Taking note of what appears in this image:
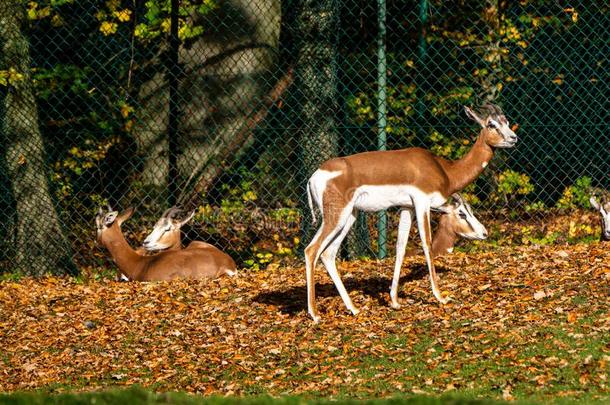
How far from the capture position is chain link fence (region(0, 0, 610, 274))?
13.6m

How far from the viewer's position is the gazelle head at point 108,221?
14102 mm

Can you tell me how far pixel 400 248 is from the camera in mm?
10812

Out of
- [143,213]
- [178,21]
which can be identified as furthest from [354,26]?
[143,213]

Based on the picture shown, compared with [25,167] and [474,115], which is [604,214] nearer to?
[474,115]

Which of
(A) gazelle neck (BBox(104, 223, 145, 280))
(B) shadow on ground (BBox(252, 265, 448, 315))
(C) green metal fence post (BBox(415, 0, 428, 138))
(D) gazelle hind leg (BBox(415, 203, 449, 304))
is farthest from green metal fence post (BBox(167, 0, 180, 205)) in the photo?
(D) gazelle hind leg (BBox(415, 203, 449, 304))

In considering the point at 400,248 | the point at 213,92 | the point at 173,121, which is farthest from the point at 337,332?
the point at 213,92

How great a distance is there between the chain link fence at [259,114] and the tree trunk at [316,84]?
0.05 ft

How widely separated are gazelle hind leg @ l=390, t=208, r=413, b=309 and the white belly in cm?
37

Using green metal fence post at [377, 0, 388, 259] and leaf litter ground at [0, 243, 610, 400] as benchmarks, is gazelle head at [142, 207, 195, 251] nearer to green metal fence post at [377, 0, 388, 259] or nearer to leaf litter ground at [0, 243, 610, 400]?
leaf litter ground at [0, 243, 610, 400]

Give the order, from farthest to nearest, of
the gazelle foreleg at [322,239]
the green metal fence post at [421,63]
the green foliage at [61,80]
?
the green foliage at [61,80] < the green metal fence post at [421,63] < the gazelle foreleg at [322,239]

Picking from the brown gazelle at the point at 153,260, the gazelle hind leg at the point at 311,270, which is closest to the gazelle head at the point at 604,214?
the brown gazelle at the point at 153,260

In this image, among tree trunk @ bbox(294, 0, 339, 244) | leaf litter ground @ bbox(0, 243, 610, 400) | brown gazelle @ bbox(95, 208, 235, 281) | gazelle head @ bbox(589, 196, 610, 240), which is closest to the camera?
leaf litter ground @ bbox(0, 243, 610, 400)

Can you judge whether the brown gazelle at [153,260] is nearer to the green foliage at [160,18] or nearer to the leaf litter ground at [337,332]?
the leaf litter ground at [337,332]

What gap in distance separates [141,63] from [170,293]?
4403 mm
